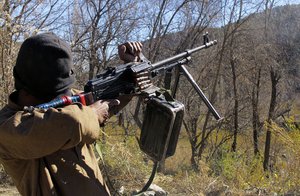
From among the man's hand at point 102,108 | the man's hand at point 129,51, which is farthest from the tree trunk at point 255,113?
the man's hand at point 102,108

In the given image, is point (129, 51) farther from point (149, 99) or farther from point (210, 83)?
point (210, 83)

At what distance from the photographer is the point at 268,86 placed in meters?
17.6

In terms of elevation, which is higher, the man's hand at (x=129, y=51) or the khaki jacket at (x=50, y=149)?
the man's hand at (x=129, y=51)

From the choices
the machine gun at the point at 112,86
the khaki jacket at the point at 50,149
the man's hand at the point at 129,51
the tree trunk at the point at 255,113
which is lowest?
the tree trunk at the point at 255,113

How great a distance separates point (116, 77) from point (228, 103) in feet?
51.6

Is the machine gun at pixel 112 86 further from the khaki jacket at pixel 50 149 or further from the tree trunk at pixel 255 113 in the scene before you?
the tree trunk at pixel 255 113

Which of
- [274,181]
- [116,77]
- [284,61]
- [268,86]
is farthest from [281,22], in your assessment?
[116,77]

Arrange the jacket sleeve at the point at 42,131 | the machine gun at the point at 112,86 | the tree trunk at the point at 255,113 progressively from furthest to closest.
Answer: the tree trunk at the point at 255,113
the machine gun at the point at 112,86
the jacket sleeve at the point at 42,131

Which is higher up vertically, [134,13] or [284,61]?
[134,13]

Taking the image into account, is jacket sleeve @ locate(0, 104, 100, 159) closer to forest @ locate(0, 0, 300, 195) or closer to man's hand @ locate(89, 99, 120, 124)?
man's hand @ locate(89, 99, 120, 124)

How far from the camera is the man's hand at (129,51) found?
2.20 m

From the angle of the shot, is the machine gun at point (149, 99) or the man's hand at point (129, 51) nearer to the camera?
the machine gun at point (149, 99)

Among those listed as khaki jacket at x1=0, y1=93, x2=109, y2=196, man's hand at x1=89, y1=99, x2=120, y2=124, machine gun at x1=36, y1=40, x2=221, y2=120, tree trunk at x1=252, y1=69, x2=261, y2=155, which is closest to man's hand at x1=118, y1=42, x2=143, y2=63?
machine gun at x1=36, y1=40, x2=221, y2=120

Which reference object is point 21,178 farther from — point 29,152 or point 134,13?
point 134,13
